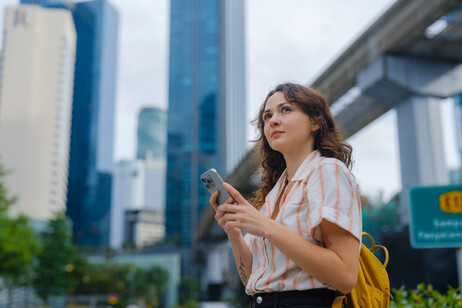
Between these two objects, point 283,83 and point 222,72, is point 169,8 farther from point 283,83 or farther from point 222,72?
point 283,83

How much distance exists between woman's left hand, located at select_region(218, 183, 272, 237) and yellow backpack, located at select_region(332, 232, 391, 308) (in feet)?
1.15

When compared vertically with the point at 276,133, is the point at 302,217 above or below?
below

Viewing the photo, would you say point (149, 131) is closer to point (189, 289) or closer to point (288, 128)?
point (189, 289)

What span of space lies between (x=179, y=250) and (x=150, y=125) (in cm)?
12941

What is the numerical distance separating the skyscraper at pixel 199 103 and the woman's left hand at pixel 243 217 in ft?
284

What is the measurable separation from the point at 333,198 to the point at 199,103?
9926cm

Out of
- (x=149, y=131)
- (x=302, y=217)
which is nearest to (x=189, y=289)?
(x=302, y=217)

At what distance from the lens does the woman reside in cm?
143

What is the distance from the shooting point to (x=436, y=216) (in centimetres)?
484

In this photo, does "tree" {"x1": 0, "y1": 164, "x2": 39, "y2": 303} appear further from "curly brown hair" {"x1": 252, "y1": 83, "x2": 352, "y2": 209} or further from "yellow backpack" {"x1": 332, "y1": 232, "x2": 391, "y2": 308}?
"yellow backpack" {"x1": 332, "y1": 232, "x2": 391, "y2": 308}

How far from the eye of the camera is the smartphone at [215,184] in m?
1.62

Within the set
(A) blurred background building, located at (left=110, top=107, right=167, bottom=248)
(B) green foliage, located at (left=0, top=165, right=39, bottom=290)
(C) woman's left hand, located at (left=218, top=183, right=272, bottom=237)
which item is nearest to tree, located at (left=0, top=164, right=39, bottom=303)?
(B) green foliage, located at (left=0, top=165, right=39, bottom=290)

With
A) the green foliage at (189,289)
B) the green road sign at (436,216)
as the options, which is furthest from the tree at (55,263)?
the green road sign at (436,216)

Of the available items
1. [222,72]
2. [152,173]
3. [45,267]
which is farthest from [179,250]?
[152,173]
